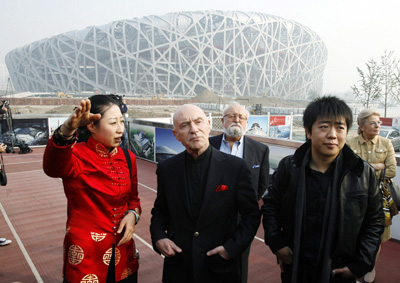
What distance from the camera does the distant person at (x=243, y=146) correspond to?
286 cm

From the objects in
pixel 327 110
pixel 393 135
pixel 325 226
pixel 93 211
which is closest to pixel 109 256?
pixel 93 211

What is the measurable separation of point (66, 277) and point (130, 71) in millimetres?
65622

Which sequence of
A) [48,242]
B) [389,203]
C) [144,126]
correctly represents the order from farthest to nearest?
[144,126], [48,242], [389,203]

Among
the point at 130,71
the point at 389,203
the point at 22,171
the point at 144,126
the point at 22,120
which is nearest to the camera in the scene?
the point at 389,203

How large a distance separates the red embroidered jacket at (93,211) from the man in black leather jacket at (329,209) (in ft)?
3.17

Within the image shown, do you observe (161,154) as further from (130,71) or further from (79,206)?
(130,71)

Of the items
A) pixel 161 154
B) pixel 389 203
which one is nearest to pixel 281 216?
pixel 389 203

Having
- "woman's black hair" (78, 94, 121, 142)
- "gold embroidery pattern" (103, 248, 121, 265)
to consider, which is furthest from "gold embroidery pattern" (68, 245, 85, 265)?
"woman's black hair" (78, 94, 121, 142)

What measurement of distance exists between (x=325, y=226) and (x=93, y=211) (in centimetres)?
138

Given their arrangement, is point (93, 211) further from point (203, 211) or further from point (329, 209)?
point (329, 209)

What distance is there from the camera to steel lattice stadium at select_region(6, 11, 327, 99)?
6362cm

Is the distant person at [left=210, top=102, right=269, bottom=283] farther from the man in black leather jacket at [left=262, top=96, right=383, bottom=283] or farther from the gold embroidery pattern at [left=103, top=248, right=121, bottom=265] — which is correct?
the gold embroidery pattern at [left=103, top=248, right=121, bottom=265]

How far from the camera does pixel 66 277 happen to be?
1.78 metres

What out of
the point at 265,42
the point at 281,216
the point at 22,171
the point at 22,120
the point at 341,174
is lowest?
the point at 22,171
